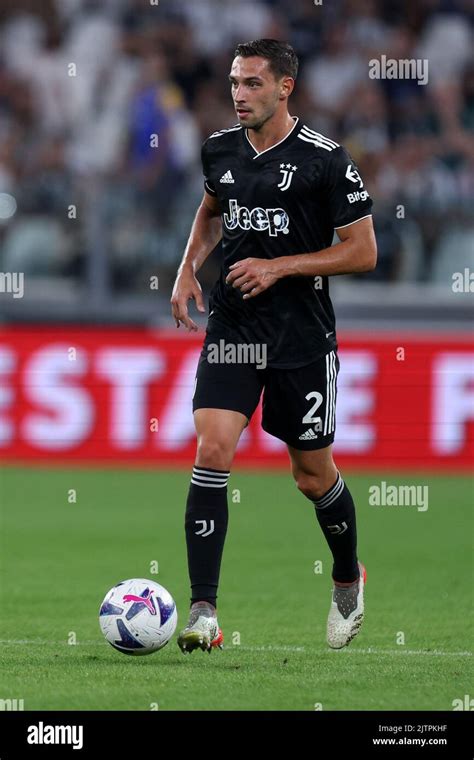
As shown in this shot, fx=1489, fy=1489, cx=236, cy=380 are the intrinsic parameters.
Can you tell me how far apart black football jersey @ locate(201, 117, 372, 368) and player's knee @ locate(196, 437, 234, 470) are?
1.56ft

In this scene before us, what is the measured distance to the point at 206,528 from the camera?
6371 millimetres

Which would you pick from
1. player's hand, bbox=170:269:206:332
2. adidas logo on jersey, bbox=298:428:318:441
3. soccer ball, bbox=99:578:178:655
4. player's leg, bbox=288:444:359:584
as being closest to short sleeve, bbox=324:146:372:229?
player's hand, bbox=170:269:206:332

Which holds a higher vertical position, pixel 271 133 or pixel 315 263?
pixel 271 133

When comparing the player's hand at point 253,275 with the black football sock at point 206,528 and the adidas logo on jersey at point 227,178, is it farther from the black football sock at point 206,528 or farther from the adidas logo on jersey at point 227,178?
the black football sock at point 206,528

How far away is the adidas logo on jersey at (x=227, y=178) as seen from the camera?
21.7 feet

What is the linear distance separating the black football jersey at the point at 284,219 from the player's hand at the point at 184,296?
118mm

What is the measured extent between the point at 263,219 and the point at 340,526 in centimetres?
147

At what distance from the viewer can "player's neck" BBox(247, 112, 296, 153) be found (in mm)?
6574

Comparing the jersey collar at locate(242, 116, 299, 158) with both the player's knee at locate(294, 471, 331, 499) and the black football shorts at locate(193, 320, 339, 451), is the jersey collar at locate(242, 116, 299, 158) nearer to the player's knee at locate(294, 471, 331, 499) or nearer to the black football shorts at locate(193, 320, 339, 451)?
the black football shorts at locate(193, 320, 339, 451)

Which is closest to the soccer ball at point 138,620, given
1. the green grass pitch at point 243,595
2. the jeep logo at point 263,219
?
the green grass pitch at point 243,595

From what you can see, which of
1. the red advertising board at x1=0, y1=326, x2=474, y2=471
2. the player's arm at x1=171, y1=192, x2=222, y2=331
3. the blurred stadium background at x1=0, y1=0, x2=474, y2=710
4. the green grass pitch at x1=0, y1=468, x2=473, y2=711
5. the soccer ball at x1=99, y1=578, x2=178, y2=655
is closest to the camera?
the green grass pitch at x1=0, y1=468, x2=473, y2=711

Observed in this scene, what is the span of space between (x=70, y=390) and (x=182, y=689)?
29.0 feet

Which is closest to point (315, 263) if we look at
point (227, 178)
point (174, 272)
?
point (227, 178)

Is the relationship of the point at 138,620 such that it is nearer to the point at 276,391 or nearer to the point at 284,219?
the point at 276,391
